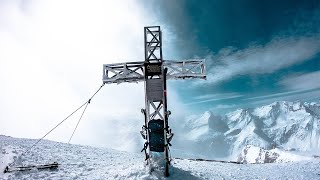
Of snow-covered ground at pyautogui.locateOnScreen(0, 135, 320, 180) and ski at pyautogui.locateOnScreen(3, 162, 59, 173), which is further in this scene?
ski at pyautogui.locateOnScreen(3, 162, 59, 173)

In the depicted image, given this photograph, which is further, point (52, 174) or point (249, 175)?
point (249, 175)

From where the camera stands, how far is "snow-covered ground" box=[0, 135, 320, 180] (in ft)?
54.5

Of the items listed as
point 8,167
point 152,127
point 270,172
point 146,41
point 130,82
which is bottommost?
point 270,172

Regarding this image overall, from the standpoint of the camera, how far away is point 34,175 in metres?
16.6

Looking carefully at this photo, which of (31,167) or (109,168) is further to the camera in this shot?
(109,168)

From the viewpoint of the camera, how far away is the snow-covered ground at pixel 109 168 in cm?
1661

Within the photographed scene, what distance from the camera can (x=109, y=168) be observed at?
741 inches

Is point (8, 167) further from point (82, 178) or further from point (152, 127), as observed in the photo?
point (152, 127)

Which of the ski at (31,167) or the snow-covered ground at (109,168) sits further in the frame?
the ski at (31,167)

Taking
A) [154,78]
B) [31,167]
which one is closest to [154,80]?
[154,78]

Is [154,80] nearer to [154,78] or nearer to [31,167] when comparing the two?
[154,78]

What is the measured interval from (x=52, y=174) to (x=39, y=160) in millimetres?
3502

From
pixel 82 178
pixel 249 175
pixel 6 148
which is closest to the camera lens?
pixel 82 178

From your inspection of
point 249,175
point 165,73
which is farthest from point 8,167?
Answer: point 249,175
